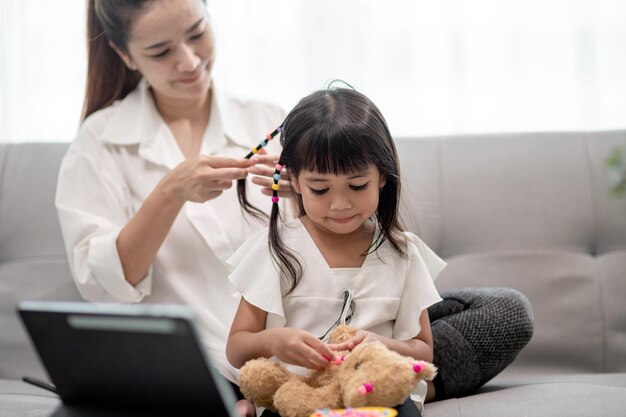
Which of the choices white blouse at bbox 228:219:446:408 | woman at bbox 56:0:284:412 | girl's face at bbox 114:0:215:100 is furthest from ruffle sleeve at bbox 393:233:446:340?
girl's face at bbox 114:0:215:100

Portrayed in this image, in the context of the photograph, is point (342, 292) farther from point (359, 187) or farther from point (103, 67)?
point (103, 67)

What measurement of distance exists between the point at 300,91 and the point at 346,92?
108 cm

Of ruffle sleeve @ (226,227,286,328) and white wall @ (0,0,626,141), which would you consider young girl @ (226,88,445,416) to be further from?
white wall @ (0,0,626,141)

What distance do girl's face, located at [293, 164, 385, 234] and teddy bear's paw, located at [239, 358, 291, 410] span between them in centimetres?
25

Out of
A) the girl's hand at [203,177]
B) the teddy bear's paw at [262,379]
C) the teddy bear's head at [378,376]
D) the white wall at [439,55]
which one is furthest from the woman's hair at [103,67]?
the teddy bear's head at [378,376]

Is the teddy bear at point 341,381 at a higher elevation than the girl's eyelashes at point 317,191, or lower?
lower

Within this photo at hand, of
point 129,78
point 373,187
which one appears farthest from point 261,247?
point 129,78

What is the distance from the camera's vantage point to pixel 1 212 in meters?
2.04

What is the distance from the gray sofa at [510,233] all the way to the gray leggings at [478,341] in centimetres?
21

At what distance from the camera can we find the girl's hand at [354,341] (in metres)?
1.27

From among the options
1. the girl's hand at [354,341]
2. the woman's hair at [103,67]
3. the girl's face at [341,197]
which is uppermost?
the woman's hair at [103,67]

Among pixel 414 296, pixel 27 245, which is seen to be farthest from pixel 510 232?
pixel 27 245

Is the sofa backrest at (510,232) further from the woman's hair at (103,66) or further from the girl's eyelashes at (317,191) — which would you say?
the girl's eyelashes at (317,191)

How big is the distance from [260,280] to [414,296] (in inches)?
10.3
